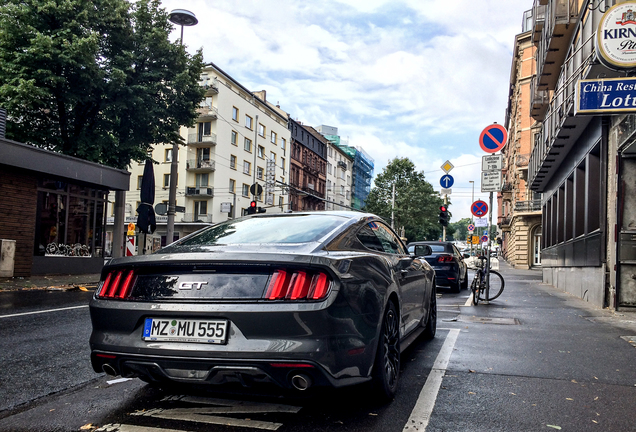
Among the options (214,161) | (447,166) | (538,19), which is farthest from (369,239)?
(214,161)

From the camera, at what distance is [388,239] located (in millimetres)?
5242

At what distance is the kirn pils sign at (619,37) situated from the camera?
839 centimetres

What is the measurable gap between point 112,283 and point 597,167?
42.3 ft

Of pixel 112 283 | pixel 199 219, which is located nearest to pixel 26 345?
pixel 112 283

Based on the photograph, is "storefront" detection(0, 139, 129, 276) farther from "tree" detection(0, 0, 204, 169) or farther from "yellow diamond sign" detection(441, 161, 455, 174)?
"yellow diamond sign" detection(441, 161, 455, 174)

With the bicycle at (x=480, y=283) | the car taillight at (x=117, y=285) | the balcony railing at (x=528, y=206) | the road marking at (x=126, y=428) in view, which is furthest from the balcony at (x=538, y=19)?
the road marking at (x=126, y=428)

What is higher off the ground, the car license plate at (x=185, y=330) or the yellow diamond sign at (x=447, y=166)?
the yellow diamond sign at (x=447, y=166)

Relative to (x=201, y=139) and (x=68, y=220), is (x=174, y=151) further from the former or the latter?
(x=201, y=139)

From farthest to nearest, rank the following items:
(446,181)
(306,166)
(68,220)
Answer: (306,166), (446,181), (68,220)

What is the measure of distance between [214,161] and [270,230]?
4623 cm

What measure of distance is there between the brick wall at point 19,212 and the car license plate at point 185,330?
50.8 ft

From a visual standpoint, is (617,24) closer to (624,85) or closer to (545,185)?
(624,85)

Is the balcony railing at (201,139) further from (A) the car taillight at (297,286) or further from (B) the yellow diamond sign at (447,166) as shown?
(A) the car taillight at (297,286)

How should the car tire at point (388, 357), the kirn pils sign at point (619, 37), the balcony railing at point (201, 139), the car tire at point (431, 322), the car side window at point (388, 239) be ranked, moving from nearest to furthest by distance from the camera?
the car tire at point (388, 357) < the car side window at point (388, 239) < the car tire at point (431, 322) < the kirn pils sign at point (619, 37) < the balcony railing at point (201, 139)
